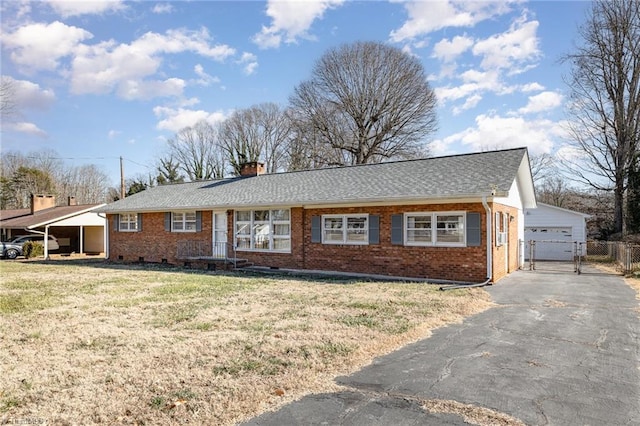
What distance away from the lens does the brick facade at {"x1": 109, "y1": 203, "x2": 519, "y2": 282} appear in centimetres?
1236

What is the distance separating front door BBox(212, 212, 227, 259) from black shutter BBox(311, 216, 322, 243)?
4497 millimetres

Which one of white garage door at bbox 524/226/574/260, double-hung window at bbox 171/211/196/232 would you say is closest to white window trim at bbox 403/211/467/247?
double-hung window at bbox 171/211/196/232

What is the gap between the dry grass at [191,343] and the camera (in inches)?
156

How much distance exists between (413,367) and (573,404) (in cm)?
172

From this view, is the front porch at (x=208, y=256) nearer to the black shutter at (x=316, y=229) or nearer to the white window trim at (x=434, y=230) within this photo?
the black shutter at (x=316, y=229)

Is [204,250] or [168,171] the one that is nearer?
[204,250]

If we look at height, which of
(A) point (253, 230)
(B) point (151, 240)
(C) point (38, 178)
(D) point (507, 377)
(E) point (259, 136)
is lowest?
(D) point (507, 377)

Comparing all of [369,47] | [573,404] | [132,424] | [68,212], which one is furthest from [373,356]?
[369,47]

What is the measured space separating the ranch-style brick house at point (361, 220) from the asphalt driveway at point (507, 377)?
4480 millimetres

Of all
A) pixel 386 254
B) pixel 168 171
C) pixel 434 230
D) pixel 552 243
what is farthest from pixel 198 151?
pixel 434 230

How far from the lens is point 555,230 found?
23812 millimetres

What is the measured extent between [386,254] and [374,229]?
94 cm

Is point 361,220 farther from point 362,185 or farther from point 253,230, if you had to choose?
point 253,230

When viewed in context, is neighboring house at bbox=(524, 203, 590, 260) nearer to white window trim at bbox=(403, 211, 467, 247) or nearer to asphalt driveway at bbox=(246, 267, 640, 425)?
white window trim at bbox=(403, 211, 467, 247)
